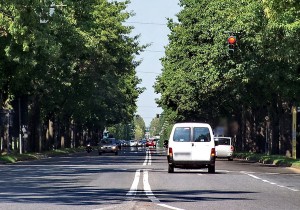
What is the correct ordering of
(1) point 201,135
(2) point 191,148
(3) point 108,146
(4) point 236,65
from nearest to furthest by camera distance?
(2) point 191,148, (1) point 201,135, (4) point 236,65, (3) point 108,146

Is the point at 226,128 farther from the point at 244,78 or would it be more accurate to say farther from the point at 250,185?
the point at 250,185

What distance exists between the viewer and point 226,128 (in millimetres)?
96062

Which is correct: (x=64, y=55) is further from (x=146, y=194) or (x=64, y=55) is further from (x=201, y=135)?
(x=146, y=194)

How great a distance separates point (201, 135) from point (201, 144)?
1.62ft

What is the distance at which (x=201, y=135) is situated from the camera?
Answer: 128 ft

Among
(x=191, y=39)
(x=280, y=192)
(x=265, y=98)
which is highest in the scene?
(x=191, y=39)

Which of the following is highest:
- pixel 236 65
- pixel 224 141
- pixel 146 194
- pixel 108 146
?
pixel 236 65

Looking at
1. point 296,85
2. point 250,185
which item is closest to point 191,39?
point 296,85

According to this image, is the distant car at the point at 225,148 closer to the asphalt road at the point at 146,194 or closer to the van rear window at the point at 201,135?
the van rear window at the point at 201,135

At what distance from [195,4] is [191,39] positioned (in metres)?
6.90

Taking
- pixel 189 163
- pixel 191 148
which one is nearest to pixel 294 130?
pixel 189 163

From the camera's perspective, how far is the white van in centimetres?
3838

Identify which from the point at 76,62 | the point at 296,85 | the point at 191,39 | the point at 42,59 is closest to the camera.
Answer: the point at 296,85

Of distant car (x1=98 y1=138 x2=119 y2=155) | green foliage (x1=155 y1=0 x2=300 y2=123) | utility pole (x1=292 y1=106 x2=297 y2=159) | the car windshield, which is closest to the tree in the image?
green foliage (x1=155 y1=0 x2=300 y2=123)
